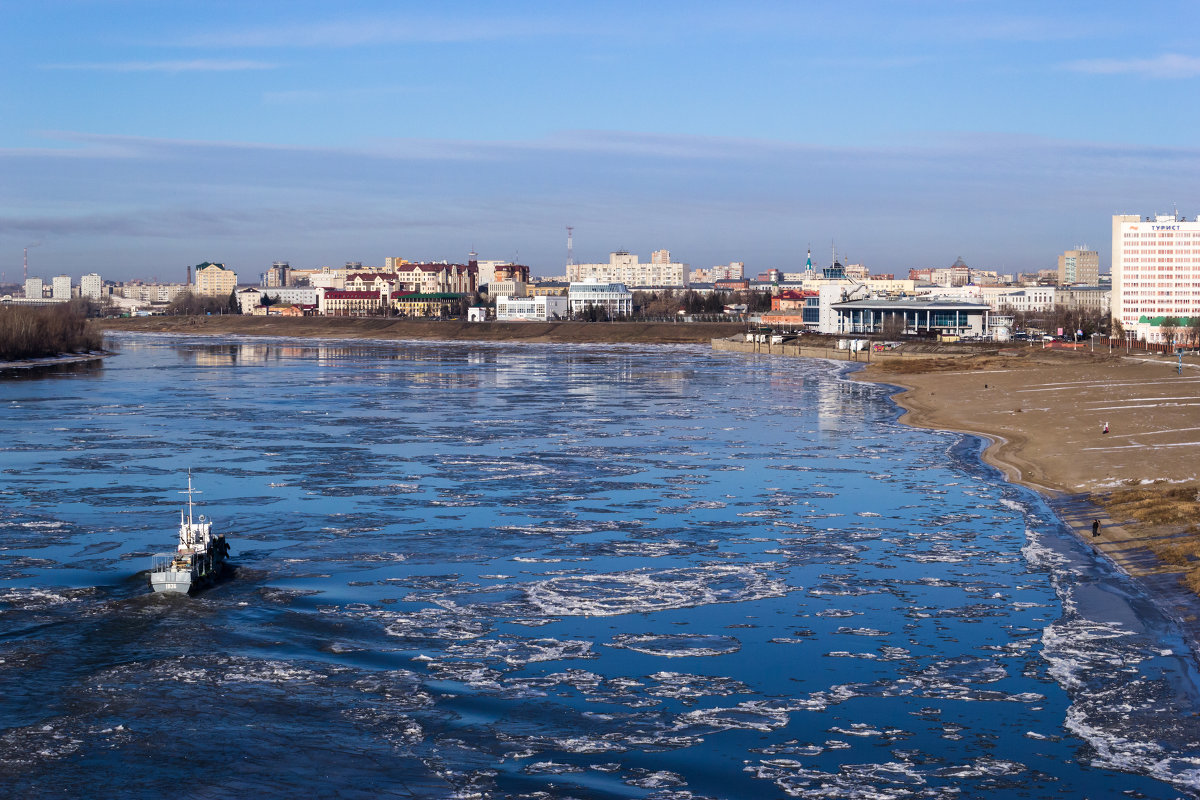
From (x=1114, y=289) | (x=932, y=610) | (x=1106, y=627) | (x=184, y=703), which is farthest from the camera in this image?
(x=1114, y=289)

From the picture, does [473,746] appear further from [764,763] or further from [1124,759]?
[1124,759]

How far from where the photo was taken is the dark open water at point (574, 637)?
1073cm

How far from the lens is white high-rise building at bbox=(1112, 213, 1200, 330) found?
9862cm

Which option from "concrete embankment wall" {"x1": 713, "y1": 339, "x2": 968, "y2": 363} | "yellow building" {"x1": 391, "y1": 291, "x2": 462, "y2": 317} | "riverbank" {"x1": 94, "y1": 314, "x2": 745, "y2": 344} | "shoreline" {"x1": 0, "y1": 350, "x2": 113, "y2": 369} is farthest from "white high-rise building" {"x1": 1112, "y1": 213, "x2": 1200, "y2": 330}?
"yellow building" {"x1": 391, "y1": 291, "x2": 462, "y2": 317}

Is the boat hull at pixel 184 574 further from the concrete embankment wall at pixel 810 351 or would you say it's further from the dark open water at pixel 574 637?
the concrete embankment wall at pixel 810 351

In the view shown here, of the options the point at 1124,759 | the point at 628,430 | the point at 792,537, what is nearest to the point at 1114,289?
the point at 628,430

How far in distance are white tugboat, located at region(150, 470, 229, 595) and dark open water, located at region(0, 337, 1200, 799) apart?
38 centimetres

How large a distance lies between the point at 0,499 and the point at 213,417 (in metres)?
16.0

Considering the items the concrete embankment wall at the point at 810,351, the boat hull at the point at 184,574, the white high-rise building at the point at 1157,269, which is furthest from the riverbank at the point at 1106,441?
the white high-rise building at the point at 1157,269

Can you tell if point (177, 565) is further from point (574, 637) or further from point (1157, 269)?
point (1157, 269)

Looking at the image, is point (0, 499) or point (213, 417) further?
point (213, 417)

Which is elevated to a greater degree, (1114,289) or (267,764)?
(1114,289)

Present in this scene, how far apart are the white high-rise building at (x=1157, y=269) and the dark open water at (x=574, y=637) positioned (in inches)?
3115

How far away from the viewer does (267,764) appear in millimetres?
10781
